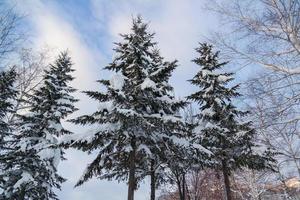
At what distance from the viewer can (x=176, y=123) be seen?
41.8ft

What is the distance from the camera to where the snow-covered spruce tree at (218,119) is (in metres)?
16.6

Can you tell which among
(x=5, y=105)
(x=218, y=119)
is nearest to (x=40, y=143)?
(x=5, y=105)

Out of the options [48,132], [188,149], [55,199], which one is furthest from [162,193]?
[188,149]

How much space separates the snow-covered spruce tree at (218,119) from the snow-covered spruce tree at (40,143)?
330 inches

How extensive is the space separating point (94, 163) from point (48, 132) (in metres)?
6.76

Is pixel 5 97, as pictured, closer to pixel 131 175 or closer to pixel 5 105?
pixel 5 105

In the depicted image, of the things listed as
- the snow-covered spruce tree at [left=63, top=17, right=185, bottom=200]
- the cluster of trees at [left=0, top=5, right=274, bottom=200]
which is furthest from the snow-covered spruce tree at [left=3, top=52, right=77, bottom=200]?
the snow-covered spruce tree at [left=63, top=17, right=185, bottom=200]

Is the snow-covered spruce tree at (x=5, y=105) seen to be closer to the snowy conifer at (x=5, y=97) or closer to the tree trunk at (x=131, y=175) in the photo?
the snowy conifer at (x=5, y=97)

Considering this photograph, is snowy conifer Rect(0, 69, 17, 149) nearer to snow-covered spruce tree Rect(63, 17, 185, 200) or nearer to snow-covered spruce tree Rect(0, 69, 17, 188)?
snow-covered spruce tree Rect(0, 69, 17, 188)

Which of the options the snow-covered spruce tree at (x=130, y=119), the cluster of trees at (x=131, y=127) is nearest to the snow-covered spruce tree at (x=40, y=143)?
the cluster of trees at (x=131, y=127)

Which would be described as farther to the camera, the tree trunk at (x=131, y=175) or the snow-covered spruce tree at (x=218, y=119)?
the snow-covered spruce tree at (x=218, y=119)

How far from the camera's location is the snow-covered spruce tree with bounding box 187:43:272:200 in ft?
54.4

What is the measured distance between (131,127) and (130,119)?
1024 millimetres

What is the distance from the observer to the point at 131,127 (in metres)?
13.0
